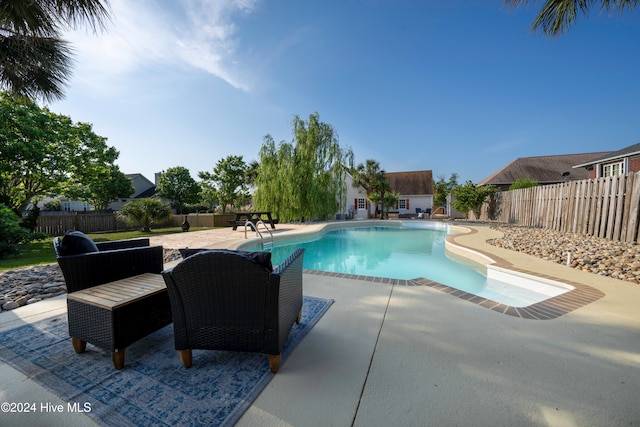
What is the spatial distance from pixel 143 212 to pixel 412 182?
2421cm

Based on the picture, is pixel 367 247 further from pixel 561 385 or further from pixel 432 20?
pixel 432 20

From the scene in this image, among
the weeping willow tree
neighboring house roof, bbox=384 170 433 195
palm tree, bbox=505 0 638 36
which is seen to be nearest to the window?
neighboring house roof, bbox=384 170 433 195

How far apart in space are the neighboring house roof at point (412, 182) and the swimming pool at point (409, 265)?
16949mm

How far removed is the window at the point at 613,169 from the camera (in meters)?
12.1

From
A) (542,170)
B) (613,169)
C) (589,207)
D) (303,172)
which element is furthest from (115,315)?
(542,170)

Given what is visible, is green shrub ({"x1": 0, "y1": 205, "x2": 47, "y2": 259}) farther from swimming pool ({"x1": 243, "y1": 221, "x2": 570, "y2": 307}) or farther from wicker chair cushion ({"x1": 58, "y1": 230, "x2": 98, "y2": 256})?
wicker chair cushion ({"x1": 58, "y1": 230, "x2": 98, "y2": 256})

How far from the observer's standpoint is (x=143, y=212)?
11523 millimetres

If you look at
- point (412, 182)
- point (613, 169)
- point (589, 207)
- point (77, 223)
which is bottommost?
point (77, 223)

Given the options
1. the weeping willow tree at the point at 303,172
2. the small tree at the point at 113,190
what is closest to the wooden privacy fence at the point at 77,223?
the weeping willow tree at the point at 303,172

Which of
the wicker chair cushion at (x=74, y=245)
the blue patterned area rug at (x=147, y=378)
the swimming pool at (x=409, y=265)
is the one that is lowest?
the swimming pool at (x=409, y=265)

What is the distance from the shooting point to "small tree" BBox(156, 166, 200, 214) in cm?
2336

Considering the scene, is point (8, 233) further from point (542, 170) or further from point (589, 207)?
point (542, 170)

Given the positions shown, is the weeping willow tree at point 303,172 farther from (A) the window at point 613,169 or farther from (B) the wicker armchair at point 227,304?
(A) the window at point 613,169

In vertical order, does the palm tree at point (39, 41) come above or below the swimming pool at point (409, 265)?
above
